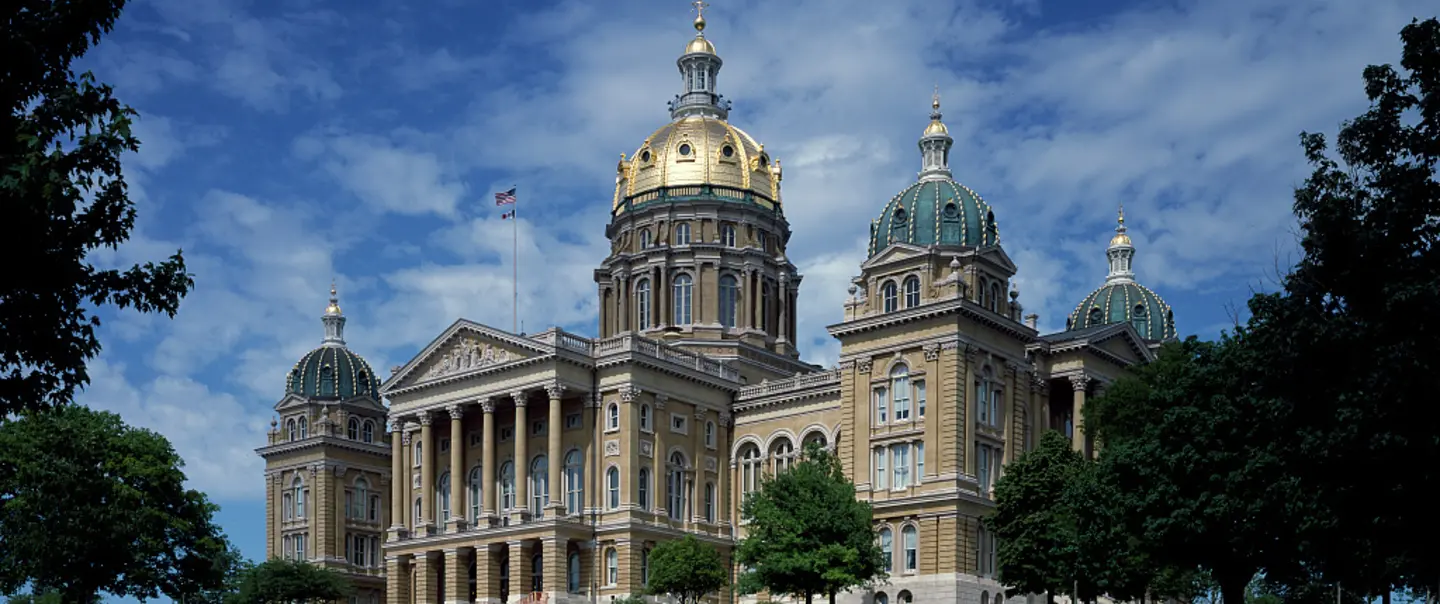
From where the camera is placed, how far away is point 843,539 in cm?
7656

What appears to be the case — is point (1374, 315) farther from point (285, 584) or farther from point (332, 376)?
point (332, 376)

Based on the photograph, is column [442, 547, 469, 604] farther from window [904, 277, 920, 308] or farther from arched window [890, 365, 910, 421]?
window [904, 277, 920, 308]

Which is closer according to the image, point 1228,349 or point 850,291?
point 1228,349

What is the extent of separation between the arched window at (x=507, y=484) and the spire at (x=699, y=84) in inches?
1187

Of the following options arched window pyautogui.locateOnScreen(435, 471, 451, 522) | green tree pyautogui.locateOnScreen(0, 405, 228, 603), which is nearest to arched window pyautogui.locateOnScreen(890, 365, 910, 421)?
arched window pyautogui.locateOnScreen(435, 471, 451, 522)

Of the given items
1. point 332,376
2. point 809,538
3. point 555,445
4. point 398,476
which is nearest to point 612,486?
point 555,445

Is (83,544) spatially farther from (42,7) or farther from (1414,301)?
(1414,301)

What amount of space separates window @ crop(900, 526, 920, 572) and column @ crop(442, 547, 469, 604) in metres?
25.4

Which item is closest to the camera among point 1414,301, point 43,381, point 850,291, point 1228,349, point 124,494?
point 43,381

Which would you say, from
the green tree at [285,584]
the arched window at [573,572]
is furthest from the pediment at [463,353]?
the green tree at [285,584]

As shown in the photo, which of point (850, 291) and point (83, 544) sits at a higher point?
point (850, 291)

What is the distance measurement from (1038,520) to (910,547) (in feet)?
47.3

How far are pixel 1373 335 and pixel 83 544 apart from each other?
59.2 metres

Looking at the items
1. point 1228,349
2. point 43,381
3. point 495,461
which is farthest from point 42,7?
point 495,461
